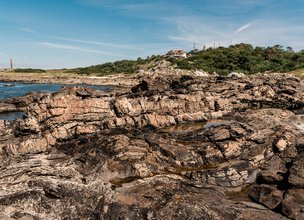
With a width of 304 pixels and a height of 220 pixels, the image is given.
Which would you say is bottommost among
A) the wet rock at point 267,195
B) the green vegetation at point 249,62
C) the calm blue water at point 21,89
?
the wet rock at point 267,195

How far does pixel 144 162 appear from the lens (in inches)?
968

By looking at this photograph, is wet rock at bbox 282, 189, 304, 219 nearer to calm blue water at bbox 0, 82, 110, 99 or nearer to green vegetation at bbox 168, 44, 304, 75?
calm blue water at bbox 0, 82, 110, 99

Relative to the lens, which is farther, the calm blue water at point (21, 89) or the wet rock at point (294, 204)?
the calm blue water at point (21, 89)

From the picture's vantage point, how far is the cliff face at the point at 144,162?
1950 cm

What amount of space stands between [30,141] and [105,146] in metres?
6.95

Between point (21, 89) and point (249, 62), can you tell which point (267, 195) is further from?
point (249, 62)

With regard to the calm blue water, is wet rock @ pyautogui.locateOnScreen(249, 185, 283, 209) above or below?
below

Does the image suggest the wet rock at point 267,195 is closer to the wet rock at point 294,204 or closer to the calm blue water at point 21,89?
the wet rock at point 294,204

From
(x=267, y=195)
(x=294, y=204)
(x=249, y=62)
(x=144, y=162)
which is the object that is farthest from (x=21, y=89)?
(x=294, y=204)

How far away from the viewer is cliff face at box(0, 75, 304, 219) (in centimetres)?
1950

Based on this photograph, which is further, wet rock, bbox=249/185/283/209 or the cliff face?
wet rock, bbox=249/185/283/209

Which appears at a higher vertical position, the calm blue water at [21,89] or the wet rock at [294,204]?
the calm blue water at [21,89]

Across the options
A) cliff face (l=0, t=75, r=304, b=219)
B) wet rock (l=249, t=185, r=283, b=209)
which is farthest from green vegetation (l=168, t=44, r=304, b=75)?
wet rock (l=249, t=185, r=283, b=209)

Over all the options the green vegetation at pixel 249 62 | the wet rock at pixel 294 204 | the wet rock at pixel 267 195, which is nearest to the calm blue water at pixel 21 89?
the green vegetation at pixel 249 62
